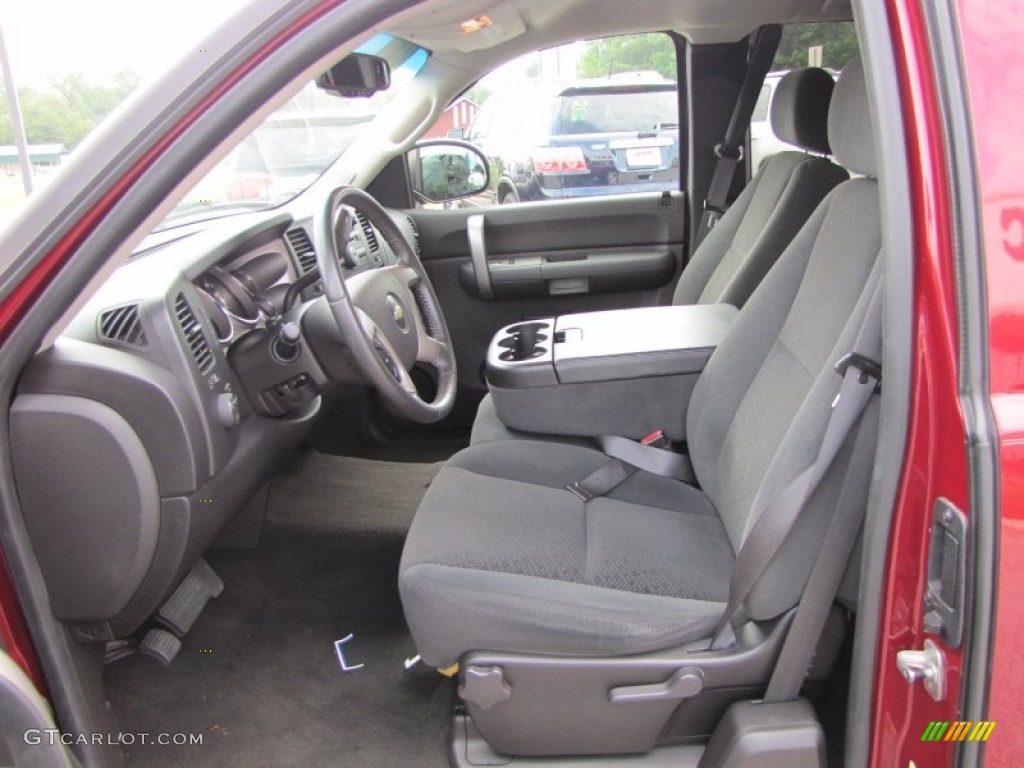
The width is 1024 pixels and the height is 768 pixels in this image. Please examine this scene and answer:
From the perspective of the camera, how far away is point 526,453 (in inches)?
71.4

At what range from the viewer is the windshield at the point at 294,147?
2.05 metres

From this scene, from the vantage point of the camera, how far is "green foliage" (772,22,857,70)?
2053mm

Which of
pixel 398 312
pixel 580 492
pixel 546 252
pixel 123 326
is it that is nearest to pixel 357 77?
pixel 398 312

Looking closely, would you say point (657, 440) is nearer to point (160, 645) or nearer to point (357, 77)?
point (357, 77)

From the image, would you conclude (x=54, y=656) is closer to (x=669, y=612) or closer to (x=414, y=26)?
(x=669, y=612)

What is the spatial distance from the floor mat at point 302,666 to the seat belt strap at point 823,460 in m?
0.77

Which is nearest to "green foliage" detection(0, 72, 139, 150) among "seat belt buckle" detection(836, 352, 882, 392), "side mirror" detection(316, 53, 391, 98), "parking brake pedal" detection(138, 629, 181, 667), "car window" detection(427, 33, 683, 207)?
"side mirror" detection(316, 53, 391, 98)

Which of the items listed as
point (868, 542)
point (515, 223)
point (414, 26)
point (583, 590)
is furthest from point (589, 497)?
point (515, 223)

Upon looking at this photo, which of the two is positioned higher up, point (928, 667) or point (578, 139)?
point (578, 139)

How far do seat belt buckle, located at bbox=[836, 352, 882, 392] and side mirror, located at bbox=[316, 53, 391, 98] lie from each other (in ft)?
3.98

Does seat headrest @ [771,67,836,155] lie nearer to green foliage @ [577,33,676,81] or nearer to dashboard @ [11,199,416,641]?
green foliage @ [577,33,676,81]

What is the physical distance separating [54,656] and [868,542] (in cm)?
105

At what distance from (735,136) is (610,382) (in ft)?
4.46

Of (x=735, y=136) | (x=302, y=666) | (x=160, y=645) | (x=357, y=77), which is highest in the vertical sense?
(x=357, y=77)
